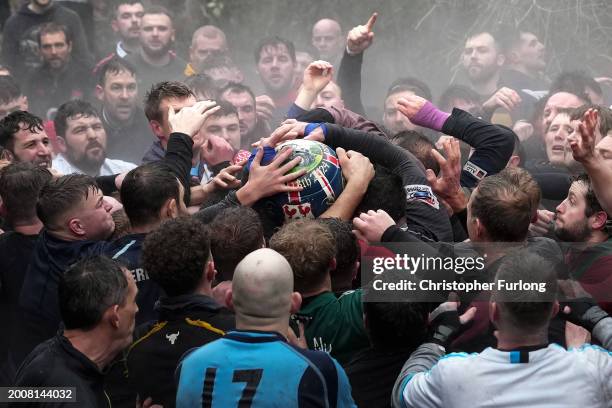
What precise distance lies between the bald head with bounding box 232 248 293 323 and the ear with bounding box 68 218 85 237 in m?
1.29

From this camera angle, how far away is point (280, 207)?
344 centimetres

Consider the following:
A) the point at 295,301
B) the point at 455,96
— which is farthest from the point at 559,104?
the point at 295,301

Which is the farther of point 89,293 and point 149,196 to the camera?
point 149,196

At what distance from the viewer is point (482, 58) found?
8344 millimetres

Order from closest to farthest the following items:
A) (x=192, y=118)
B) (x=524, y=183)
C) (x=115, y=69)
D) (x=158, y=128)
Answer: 1. (x=524, y=183)
2. (x=192, y=118)
3. (x=158, y=128)
4. (x=115, y=69)

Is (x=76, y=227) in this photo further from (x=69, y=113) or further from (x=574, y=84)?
(x=574, y=84)

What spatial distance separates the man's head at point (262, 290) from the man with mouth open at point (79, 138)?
435 centimetres

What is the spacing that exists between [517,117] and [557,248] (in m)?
4.34

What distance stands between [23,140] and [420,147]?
2.25 meters

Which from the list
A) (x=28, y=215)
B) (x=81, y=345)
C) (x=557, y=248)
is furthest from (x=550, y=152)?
(x=81, y=345)

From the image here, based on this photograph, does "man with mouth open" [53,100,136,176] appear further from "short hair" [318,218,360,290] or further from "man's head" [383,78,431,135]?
"short hair" [318,218,360,290]

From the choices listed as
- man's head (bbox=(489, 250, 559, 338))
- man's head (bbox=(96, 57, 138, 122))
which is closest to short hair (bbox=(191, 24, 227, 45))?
man's head (bbox=(96, 57, 138, 122))

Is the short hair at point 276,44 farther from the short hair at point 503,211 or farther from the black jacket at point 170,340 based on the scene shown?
the black jacket at point 170,340

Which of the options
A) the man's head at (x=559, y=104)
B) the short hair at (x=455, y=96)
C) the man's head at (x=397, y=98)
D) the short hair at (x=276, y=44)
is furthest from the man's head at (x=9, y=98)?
the man's head at (x=559, y=104)
